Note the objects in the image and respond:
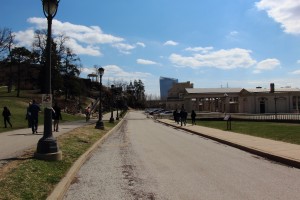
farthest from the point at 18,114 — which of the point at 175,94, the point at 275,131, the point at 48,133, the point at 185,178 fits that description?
the point at 175,94

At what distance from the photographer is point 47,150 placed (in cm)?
1233

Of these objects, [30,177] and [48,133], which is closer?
[30,177]

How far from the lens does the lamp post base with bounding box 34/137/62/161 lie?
12.2 m

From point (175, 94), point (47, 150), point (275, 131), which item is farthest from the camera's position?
point (175, 94)

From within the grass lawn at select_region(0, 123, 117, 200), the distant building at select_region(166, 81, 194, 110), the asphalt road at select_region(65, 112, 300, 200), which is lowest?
the asphalt road at select_region(65, 112, 300, 200)

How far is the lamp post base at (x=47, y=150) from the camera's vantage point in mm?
12188

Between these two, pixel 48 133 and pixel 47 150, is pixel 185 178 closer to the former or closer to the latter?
pixel 47 150

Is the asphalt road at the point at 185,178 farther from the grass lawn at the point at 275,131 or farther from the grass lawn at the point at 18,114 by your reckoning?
the grass lawn at the point at 18,114

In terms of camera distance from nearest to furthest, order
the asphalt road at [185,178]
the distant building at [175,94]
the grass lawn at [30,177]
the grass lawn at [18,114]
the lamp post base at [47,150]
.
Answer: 1. the grass lawn at [30,177]
2. the asphalt road at [185,178]
3. the lamp post base at [47,150]
4. the grass lawn at [18,114]
5. the distant building at [175,94]

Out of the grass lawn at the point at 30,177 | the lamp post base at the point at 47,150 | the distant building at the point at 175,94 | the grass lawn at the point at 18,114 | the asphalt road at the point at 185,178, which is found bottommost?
the asphalt road at the point at 185,178

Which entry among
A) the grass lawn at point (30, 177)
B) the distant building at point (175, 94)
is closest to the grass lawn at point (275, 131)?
the grass lawn at point (30, 177)

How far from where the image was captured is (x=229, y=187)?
30.7ft

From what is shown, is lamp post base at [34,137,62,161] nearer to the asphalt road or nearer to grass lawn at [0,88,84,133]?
the asphalt road

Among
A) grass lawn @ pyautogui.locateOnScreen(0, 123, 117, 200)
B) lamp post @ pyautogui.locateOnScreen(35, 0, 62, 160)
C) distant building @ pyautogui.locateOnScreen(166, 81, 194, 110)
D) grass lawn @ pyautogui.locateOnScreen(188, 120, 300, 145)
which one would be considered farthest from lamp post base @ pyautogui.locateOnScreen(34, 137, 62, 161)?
distant building @ pyautogui.locateOnScreen(166, 81, 194, 110)
